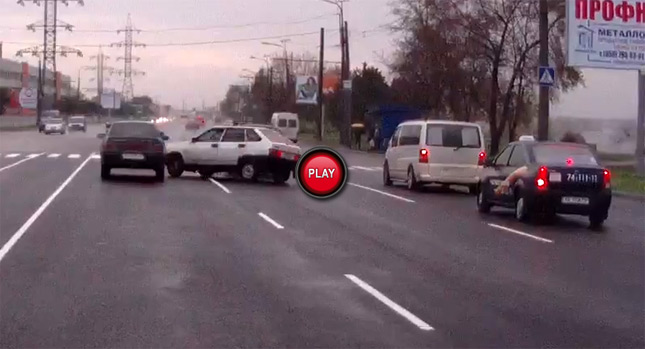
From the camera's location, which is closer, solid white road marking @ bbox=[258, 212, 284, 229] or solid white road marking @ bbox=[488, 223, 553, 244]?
solid white road marking @ bbox=[488, 223, 553, 244]

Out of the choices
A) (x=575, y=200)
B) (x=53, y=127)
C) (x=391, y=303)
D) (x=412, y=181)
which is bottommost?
(x=391, y=303)

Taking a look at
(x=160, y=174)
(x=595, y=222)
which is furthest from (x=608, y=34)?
(x=595, y=222)

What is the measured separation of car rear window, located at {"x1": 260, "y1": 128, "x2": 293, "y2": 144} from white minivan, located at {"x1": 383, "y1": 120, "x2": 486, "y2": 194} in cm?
306

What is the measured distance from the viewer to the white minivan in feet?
94.0

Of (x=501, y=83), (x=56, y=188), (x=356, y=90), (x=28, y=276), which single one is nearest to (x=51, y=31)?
Answer: (x=356, y=90)

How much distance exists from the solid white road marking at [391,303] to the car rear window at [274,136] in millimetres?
14829

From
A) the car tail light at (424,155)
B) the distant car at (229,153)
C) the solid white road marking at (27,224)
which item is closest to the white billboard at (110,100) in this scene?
the distant car at (229,153)

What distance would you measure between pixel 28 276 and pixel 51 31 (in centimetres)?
9374

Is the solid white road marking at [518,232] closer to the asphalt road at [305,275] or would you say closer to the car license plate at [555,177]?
the asphalt road at [305,275]

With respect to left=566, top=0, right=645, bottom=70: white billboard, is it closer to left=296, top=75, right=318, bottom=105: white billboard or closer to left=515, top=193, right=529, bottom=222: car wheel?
left=515, top=193, right=529, bottom=222: car wheel

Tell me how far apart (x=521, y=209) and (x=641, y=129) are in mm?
16329

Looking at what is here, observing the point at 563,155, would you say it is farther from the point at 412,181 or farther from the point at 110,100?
the point at 110,100

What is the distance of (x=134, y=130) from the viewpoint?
103 feet

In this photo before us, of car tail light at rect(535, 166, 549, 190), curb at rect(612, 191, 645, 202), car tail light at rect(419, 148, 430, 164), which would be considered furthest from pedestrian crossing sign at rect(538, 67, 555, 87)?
car tail light at rect(535, 166, 549, 190)
